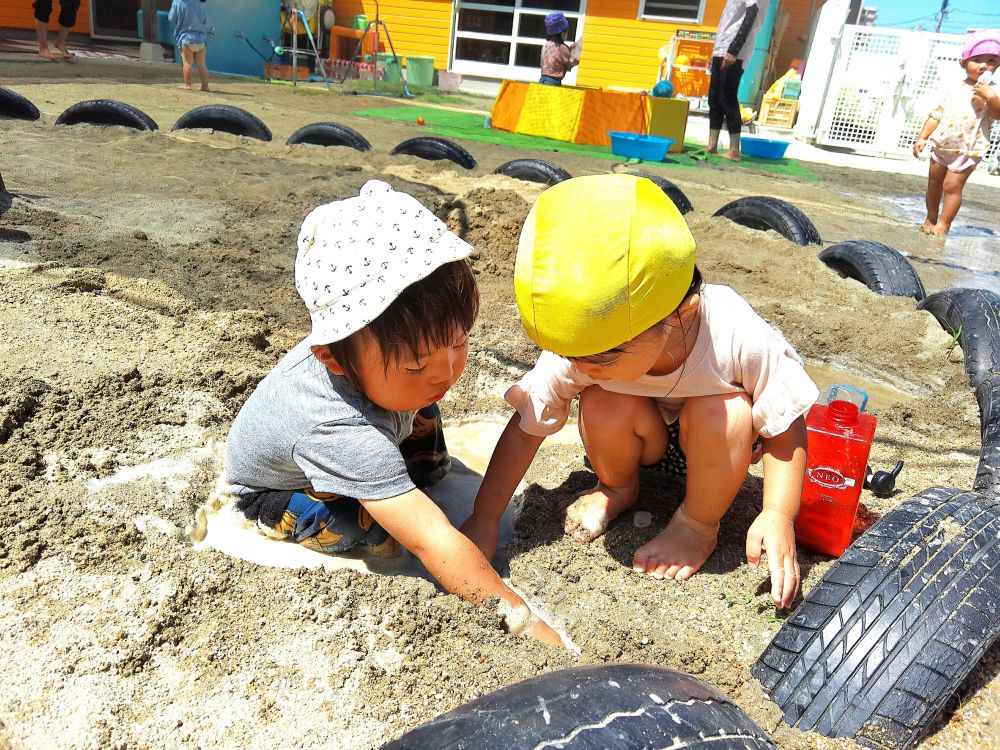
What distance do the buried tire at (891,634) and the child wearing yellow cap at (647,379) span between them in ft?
0.71

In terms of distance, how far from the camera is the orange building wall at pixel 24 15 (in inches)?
629

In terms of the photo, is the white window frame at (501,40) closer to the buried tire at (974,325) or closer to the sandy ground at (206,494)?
the sandy ground at (206,494)

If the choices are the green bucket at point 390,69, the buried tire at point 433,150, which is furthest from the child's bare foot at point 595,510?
the green bucket at point 390,69

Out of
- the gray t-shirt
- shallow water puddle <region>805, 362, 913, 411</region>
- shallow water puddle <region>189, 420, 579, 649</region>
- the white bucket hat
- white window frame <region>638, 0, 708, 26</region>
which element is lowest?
shallow water puddle <region>189, 420, 579, 649</region>

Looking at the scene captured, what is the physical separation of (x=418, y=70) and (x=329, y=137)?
9682 millimetres

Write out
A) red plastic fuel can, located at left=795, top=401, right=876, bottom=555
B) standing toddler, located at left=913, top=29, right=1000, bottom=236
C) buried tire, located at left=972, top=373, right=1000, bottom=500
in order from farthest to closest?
1. standing toddler, located at left=913, top=29, right=1000, bottom=236
2. buried tire, located at left=972, top=373, right=1000, bottom=500
3. red plastic fuel can, located at left=795, top=401, right=876, bottom=555

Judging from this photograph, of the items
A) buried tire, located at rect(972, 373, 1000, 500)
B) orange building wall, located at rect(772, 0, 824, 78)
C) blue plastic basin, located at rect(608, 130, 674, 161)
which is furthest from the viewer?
orange building wall, located at rect(772, 0, 824, 78)

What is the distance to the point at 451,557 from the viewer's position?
61.2 inches

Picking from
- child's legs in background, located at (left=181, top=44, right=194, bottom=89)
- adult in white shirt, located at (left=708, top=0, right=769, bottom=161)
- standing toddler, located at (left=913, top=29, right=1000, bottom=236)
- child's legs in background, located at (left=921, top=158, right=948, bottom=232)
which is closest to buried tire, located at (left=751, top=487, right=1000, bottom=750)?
standing toddler, located at (left=913, top=29, right=1000, bottom=236)

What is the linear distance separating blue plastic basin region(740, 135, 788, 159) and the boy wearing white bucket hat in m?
9.33

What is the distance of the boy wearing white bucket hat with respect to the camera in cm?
150

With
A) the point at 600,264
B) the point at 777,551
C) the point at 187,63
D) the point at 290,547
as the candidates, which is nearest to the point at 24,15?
the point at 187,63

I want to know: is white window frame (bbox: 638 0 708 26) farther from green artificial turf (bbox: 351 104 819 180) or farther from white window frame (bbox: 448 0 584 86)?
green artificial turf (bbox: 351 104 819 180)

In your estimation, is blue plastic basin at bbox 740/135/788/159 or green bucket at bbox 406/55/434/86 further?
green bucket at bbox 406/55/434/86
